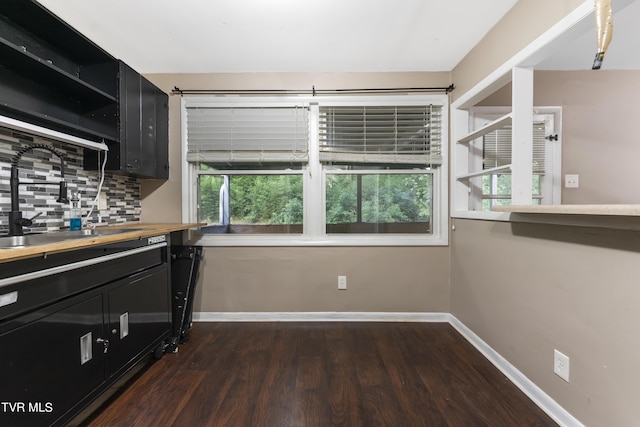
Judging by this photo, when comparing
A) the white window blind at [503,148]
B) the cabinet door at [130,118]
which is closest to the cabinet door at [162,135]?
the cabinet door at [130,118]

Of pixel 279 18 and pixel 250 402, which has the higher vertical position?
pixel 279 18

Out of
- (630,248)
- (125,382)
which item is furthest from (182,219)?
(630,248)

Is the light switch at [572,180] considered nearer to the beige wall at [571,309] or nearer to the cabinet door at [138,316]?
the beige wall at [571,309]

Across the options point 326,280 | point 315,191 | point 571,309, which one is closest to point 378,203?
point 315,191

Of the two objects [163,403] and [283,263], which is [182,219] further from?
[163,403]

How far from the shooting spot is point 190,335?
229 cm

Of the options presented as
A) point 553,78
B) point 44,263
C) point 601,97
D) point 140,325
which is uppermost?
point 553,78

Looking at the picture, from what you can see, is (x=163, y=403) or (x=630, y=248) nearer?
(x=630, y=248)

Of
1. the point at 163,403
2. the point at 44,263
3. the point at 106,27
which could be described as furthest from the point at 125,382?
the point at 106,27

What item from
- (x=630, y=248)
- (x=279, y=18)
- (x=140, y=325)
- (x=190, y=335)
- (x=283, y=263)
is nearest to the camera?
(x=630, y=248)

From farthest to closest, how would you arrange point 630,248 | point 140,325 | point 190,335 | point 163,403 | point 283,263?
point 283,263
point 190,335
point 140,325
point 163,403
point 630,248

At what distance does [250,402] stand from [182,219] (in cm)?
176

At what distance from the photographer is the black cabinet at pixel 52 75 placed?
1.44 metres

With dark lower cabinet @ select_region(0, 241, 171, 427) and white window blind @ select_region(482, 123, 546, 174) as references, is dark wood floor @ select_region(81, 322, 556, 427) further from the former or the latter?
white window blind @ select_region(482, 123, 546, 174)
